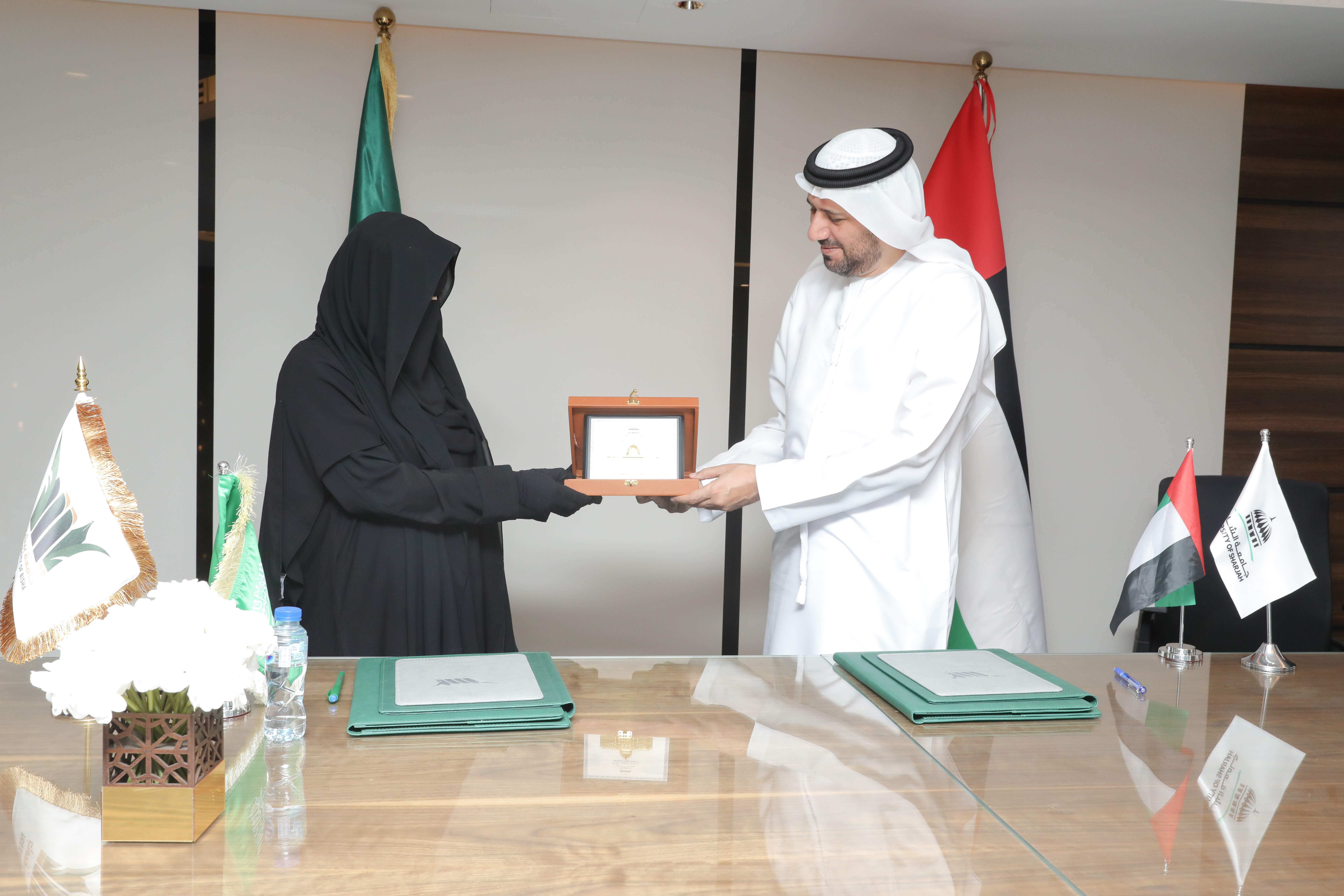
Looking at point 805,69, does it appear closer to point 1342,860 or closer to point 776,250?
point 776,250

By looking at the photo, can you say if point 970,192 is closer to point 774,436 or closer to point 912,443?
point 774,436

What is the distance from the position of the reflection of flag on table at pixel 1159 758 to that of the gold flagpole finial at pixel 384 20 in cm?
286

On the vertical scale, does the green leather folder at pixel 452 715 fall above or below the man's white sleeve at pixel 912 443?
below

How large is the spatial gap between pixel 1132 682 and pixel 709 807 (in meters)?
0.90

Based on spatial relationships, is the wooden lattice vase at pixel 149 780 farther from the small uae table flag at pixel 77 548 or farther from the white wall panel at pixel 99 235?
the white wall panel at pixel 99 235

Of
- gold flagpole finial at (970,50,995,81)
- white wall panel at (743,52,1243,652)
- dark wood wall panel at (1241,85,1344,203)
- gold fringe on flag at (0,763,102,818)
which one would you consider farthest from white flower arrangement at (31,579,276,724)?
dark wood wall panel at (1241,85,1344,203)

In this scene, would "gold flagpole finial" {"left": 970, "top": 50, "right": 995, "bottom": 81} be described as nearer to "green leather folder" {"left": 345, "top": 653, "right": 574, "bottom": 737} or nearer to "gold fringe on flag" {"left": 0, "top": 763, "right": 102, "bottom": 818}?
"green leather folder" {"left": 345, "top": 653, "right": 574, "bottom": 737}

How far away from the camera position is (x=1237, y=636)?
2.99 meters

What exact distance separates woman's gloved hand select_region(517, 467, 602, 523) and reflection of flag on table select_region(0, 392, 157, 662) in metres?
1.01

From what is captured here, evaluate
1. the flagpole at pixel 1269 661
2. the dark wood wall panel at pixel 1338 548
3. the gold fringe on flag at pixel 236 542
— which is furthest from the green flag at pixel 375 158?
the dark wood wall panel at pixel 1338 548

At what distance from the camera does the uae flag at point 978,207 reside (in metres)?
3.40

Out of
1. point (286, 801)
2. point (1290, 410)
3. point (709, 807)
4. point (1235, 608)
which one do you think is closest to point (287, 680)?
point (286, 801)

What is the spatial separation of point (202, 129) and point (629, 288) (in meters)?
1.51

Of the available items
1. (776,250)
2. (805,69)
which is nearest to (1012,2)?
(805,69)
